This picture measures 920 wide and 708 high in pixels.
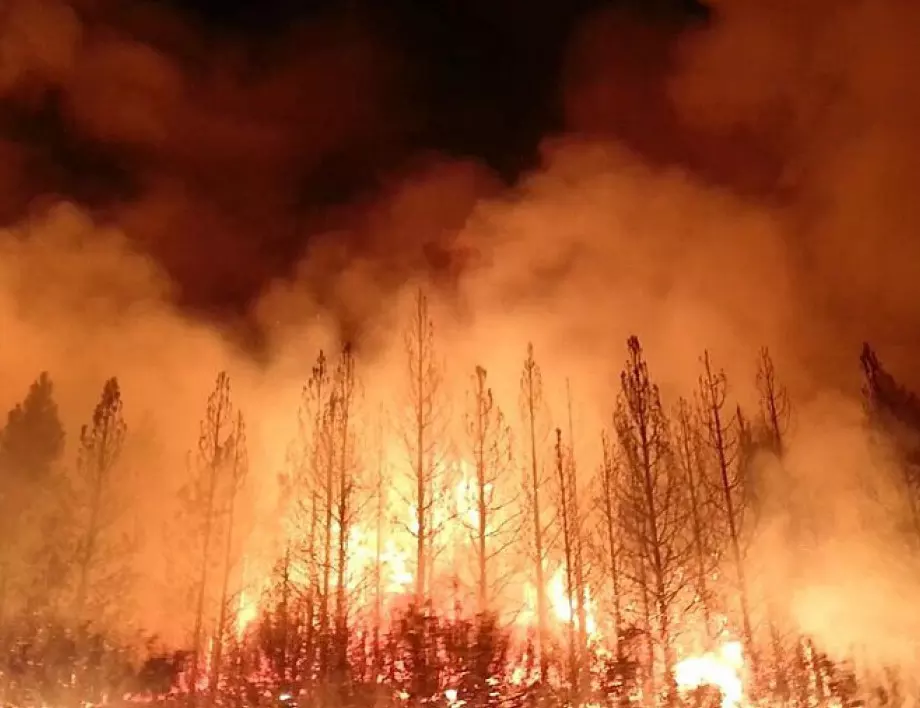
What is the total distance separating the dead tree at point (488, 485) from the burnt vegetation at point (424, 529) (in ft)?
0.23

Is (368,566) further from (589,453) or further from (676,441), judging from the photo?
(676,441)

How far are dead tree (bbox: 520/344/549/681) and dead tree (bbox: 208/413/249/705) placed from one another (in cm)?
770

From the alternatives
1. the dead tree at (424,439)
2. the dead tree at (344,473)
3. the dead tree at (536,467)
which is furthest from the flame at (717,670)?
the dead tree at (344,473)

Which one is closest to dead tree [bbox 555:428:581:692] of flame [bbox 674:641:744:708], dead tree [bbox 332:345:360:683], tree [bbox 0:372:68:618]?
flame [bbox 674:641:744:708]

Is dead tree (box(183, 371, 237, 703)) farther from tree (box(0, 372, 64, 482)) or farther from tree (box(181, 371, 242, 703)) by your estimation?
tree (box(0, 372, 64, 482))

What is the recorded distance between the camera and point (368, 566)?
24203 mm

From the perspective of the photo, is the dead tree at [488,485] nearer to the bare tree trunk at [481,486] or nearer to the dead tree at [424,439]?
the bare tree trunk at [481,486]

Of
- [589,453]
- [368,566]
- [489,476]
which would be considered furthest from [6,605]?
[589,453]

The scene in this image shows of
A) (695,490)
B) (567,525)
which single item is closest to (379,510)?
(567,525)

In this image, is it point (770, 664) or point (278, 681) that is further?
point (770, 664)

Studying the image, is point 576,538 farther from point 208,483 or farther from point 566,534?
point 208,483

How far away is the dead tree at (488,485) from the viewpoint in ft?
74.5

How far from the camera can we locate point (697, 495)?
25.4 metres

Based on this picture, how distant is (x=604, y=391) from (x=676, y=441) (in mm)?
2640
